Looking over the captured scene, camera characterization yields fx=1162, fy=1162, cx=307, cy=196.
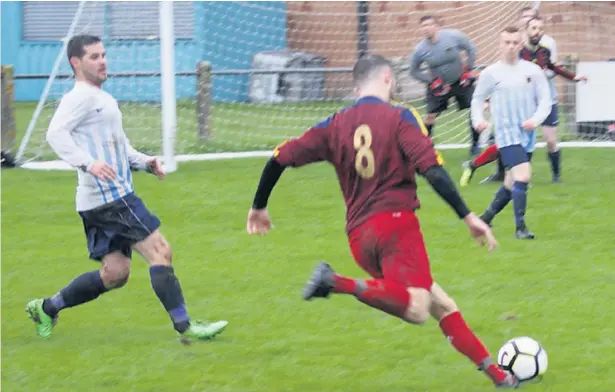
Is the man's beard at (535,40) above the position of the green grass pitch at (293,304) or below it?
above

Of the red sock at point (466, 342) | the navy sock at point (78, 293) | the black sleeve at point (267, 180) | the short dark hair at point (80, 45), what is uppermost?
the short dark hair at point (80, 45)

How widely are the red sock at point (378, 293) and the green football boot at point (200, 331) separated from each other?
1481 mm

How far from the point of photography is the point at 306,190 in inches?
487

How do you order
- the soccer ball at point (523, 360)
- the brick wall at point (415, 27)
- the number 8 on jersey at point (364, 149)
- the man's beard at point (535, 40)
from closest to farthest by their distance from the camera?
the number 8 on jersey at point (364, 149)
the soccer ball at point (523, 360)
the man's beard at point (535, 40)
the brick wall at point (415, 27)

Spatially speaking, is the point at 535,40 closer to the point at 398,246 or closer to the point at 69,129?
the point at 69,129

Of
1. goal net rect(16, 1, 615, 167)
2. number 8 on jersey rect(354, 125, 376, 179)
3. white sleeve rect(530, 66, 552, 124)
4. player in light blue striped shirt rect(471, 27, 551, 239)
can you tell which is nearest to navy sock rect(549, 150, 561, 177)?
player in light blue striped shirt rect(471, 27, 551, 239)

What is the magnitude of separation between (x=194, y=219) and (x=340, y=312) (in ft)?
12.9

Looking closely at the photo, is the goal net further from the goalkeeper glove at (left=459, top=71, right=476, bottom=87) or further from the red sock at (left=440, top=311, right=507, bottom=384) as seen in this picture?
the red sock at (left=440, top=311, right=507, bottom=384)

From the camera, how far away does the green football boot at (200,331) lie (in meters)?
6.41

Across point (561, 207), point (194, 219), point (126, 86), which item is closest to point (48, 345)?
point (194, 219)

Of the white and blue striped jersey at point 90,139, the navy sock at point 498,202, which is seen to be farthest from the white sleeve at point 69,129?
the navy sock at point 498,202

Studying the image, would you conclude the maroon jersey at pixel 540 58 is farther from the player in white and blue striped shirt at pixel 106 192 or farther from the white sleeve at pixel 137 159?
the player in white and blue striped shirt at pixel 106 192

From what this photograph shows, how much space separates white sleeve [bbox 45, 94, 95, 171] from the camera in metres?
6.19

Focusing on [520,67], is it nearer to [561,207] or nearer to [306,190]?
[561,207]
